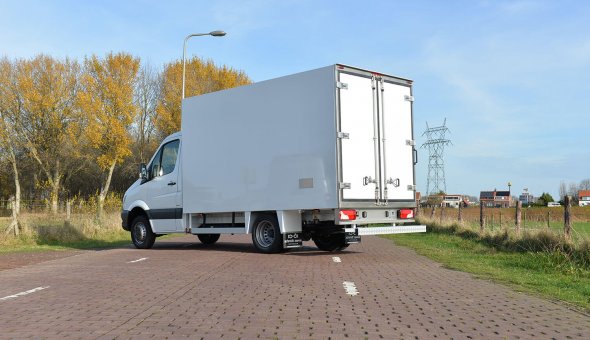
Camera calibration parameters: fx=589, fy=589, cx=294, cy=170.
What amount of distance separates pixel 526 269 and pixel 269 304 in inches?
263

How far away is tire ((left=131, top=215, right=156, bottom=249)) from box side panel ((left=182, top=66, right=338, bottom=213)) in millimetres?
1931

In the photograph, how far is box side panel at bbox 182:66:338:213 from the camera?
12722 millimetres

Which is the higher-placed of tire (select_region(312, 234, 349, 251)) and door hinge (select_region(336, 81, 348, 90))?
door hinge (select_region(336, 81, 348, 90))

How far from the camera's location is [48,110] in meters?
38.1

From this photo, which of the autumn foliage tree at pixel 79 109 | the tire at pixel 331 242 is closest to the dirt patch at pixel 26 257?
the tire at pixel 331 242

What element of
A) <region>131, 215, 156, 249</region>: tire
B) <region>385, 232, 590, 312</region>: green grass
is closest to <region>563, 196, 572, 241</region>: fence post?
<region>385, 232, 590, 312</region>: green grass

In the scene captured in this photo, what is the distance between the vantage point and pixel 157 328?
5.76 metres

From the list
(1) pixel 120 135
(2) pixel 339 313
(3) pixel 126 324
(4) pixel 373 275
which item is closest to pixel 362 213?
(4) pixel 373 275

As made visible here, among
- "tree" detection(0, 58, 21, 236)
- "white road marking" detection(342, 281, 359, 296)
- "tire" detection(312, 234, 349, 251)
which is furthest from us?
"tree" detection(0, 58, 21, 236)

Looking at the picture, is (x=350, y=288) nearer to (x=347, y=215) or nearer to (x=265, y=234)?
(x=347, y=215)

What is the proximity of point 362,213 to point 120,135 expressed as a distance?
27.4m

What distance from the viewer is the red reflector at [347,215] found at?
12.5m

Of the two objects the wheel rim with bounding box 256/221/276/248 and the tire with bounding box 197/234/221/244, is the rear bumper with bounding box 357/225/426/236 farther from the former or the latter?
the tire with bounding box 197/234/221/244

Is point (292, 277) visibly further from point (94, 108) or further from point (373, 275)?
point (94, 108)
